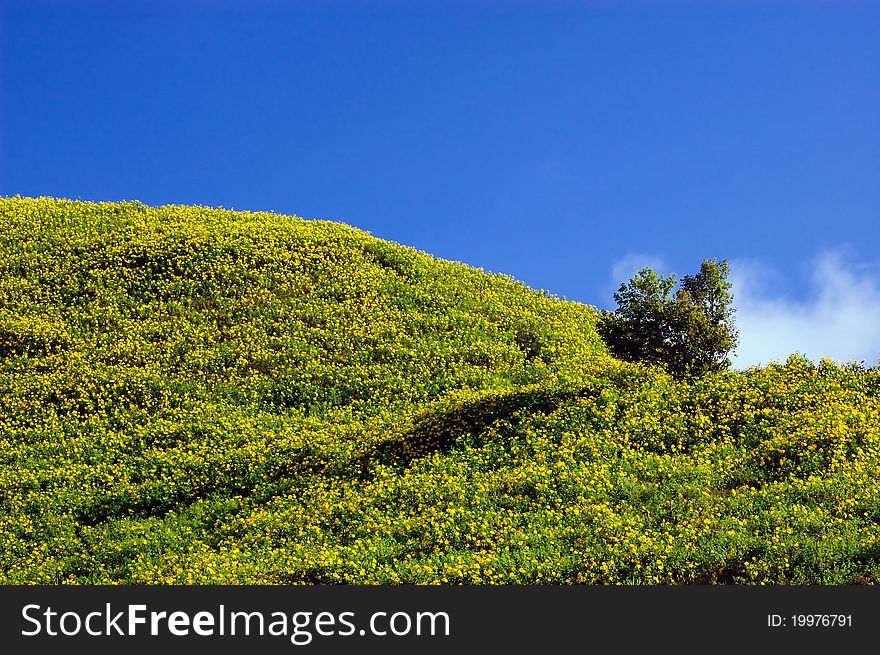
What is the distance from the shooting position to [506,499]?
1888 cm

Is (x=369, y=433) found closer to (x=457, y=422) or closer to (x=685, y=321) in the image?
(x=457, y=422)

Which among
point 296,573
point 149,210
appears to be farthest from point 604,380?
point 149,210

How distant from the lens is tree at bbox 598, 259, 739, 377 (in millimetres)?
26797

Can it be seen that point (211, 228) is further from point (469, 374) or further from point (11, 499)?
point (11, 499)

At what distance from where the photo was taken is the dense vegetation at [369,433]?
→ 16.7m

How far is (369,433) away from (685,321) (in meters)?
10.2

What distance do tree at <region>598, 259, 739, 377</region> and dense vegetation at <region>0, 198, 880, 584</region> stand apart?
83 centimetres

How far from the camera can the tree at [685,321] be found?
2680 cm

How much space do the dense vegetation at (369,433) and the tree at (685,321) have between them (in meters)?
0.83

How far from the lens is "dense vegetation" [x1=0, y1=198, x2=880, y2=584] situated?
16.7m

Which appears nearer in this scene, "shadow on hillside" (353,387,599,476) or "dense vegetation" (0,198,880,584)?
"dense vegetation" (0,198,880,584)

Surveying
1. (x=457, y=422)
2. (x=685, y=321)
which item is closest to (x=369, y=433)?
(x=457, y=422)

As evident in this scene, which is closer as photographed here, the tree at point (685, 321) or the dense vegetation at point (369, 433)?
the dense vegetation at point (369, 433)

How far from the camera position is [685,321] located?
2673 cm
